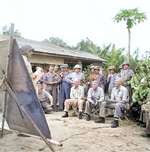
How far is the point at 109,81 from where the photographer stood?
7.76m

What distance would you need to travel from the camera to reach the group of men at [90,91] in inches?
241

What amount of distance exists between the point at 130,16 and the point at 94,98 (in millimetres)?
6409

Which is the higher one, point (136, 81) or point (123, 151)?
point (136, 81)

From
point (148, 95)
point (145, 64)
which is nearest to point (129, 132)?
point (148, 95)

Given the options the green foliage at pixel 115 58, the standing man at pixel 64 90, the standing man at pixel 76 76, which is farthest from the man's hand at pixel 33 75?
the green foliage at pixel 115 58

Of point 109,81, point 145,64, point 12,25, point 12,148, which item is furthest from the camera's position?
point 109,81

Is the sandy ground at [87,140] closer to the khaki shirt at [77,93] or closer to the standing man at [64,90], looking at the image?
the khaki shirt at [77,93]

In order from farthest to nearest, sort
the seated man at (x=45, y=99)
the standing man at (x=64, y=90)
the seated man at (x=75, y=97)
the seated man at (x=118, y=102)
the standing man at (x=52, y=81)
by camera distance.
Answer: the standing man at (x=52, y=81), the standing man at (x=64, y=90), the seated man at (x=45, y=99), the seated man at (x=75, y=97), the seated man at (x=118, y=102)

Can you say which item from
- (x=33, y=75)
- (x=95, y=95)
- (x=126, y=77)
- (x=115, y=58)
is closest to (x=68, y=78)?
(x=95, y=95)

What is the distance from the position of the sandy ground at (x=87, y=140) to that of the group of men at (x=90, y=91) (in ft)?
2.23

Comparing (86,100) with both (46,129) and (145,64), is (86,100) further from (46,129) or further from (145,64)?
(46,129)

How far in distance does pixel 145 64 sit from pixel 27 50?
3949 millimetres

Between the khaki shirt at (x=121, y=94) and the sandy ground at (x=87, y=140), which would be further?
the khaki shirt at (x=121, y=94)

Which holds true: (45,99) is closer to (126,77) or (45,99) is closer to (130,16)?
(126,77)
